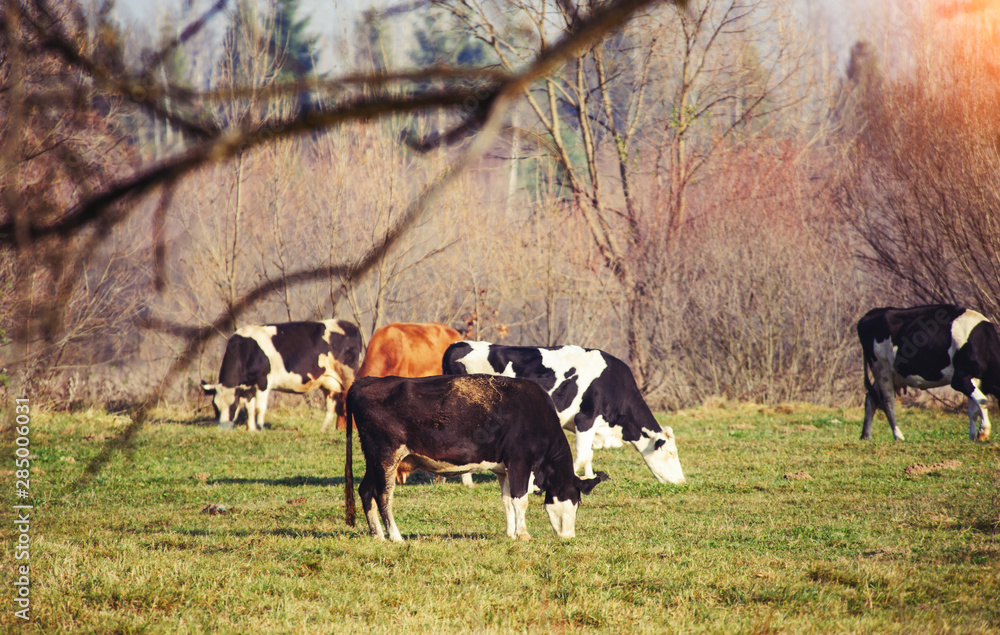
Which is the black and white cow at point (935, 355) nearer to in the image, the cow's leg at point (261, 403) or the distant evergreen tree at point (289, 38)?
the cow's leg at point (261, 403)

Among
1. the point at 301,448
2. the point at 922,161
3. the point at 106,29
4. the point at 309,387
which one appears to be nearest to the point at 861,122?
the point at 922,161

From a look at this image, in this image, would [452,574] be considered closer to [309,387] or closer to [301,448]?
[301,448]

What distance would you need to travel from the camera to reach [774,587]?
547cm

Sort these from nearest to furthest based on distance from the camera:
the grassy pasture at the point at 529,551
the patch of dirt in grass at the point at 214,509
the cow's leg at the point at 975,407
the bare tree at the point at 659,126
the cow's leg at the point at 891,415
Answer: the grassy pasture at the point at 529,551
the patch of dirt in grass at the point at 214,509
the cow's leg at the point at 975,407
the cow's leg at the point at 891,415
the bare tree at the point at 659,126

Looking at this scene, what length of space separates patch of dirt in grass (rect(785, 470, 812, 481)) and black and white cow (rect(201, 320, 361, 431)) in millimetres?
7645

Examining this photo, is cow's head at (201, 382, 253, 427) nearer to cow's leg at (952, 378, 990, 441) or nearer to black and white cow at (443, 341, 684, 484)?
black and white cow at (443, 341, 684, 484)

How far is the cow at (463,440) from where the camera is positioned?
685 cm

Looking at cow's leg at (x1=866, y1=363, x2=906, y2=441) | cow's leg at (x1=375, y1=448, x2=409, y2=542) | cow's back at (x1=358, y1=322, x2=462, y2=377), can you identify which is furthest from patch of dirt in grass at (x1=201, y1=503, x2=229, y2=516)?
cow's leg at (x1=866, y1=363, x2=906, y2=441)

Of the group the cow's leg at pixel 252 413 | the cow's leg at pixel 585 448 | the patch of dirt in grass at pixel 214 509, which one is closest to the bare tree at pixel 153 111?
the patch of dirt in grass at pixel 214 509

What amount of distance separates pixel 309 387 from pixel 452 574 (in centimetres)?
1035

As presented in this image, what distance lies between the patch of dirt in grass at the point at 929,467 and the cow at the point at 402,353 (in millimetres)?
6161

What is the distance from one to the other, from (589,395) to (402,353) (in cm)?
328

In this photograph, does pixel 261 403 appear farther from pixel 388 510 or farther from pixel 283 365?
pixel 388 510

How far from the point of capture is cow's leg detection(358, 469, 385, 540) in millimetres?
6833
